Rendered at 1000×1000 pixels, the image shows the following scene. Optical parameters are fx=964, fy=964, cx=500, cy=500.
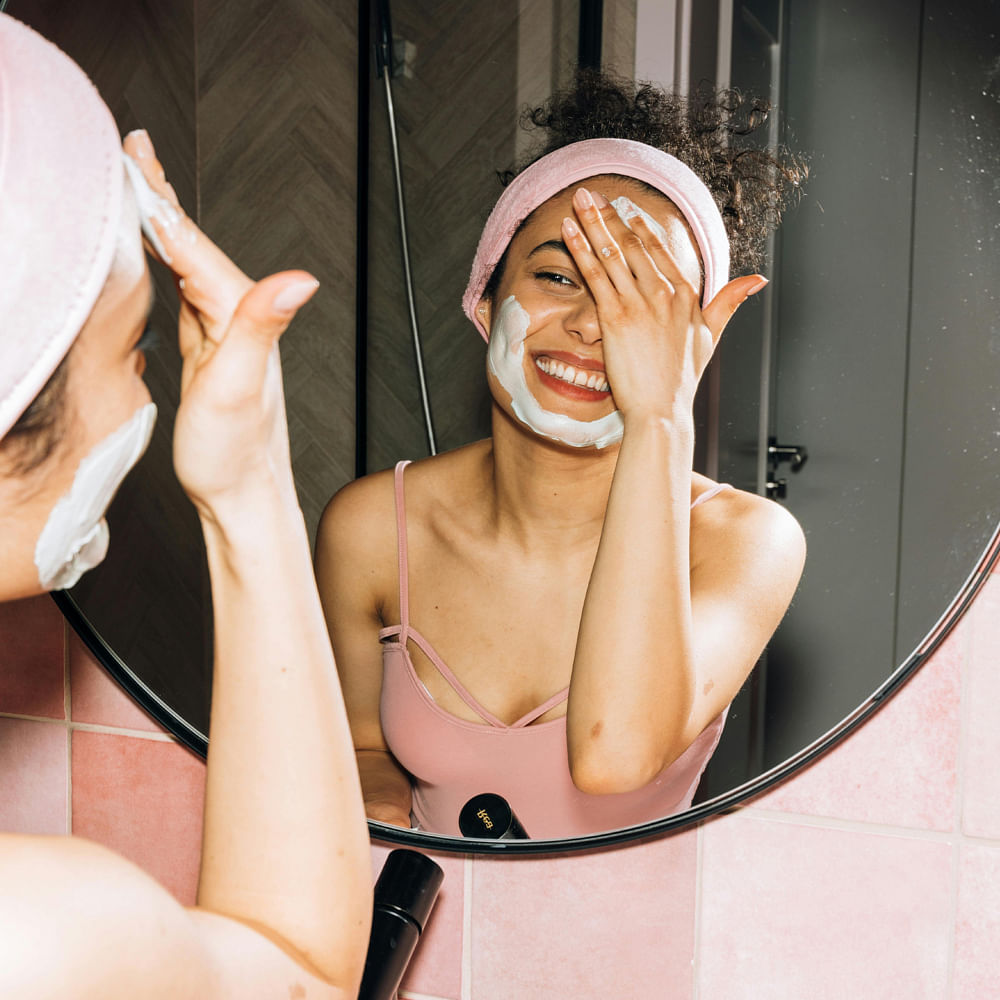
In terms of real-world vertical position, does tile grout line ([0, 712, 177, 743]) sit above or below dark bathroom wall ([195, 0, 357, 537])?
below

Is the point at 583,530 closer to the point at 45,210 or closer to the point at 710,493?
the point at 710,493

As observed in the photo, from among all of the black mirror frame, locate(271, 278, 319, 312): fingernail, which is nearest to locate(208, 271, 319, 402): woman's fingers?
Answer: locate(271, 278, 319, 312): fingernail

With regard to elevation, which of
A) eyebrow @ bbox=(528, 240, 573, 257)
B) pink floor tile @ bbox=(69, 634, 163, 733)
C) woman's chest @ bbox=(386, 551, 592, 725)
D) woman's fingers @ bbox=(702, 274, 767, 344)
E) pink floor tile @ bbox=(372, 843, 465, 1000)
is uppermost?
eyebrow @ bbox=(528, 240, 573, 257)

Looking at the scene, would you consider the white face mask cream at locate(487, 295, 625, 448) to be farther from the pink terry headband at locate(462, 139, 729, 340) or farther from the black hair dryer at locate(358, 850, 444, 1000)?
the black hair dryer at locate(358, 850, 444, 1000)

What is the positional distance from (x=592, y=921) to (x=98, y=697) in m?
0.43

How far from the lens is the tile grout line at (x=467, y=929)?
0.73m

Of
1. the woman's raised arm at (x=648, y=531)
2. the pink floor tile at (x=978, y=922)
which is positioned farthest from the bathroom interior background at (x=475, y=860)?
the woman's raised arm at (x=648, y=531)

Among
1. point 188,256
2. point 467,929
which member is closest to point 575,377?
point 188,256

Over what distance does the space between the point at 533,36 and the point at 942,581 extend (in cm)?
42

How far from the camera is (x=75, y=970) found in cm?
34

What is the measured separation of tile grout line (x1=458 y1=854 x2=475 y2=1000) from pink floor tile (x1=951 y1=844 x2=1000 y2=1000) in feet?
1.13

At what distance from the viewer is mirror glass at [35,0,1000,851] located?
1.89 feet

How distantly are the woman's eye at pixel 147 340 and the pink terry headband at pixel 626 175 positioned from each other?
21 centimetres

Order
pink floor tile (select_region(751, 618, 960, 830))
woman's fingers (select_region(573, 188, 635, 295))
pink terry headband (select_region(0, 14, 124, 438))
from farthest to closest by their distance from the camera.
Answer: pink floor tile (select_region(751, 618, 960, 830))
woman's fingers (select_region(573, 188, 635, 295))
pink terry headband (select_region(0, 14, 124, 438))
